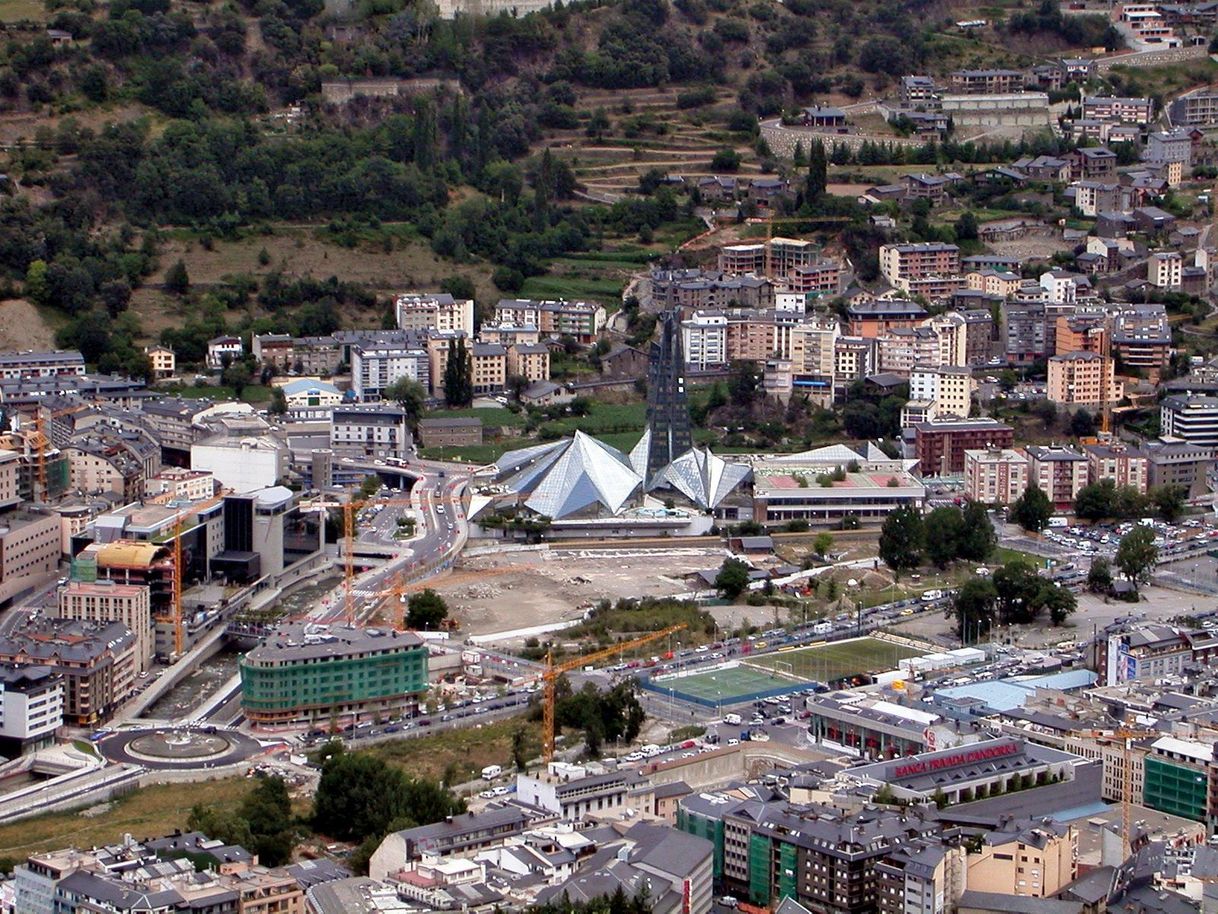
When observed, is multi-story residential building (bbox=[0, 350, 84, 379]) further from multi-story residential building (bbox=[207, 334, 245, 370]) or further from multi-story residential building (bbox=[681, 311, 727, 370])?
multi-story residential building (bbox=[681, 311, 727, 370])

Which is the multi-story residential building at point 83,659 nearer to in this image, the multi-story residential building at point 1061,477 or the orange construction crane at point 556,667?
the orange construction crane at point 556,667

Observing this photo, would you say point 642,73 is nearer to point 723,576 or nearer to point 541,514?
point 541,514

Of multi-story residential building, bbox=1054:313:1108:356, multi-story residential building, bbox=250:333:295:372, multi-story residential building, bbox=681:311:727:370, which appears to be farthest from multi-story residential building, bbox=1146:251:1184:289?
multi-story residential building, bbox=250:333:295:372

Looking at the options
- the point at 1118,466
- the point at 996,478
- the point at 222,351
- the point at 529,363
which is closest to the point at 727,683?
the point at 996,478

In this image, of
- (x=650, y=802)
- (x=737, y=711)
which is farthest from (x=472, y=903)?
(x=737, y=711)

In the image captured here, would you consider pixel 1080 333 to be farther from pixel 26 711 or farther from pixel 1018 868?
pixel 1018 868
